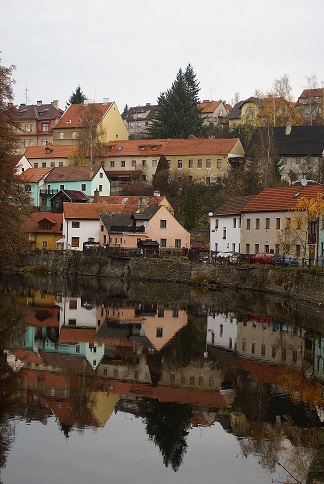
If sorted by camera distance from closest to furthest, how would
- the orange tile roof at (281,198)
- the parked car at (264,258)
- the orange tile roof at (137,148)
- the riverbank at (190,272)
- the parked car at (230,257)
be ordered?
the riverbank at (190,272), the parked car at (264,258), the orange tile roof at (281,198), the parked car at (230,257), the orange tile roof at (137,148)

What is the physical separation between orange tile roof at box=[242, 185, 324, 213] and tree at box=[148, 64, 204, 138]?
38.4 meters

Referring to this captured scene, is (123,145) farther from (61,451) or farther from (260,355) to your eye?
(61,451)

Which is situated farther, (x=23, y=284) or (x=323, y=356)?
(x=23, y=284)

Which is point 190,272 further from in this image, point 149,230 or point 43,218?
point 43,218

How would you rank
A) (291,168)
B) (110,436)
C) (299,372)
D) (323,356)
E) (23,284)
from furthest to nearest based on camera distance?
(291,168) → (23,284) → (323,356) → (299,372) → (110,436)

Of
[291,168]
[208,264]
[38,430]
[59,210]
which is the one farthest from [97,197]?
[38,430]

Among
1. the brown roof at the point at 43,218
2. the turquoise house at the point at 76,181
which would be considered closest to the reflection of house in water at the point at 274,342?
the brown roof at the point at 43,218

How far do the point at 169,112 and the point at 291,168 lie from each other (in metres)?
26.4

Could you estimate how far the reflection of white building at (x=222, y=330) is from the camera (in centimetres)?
3266

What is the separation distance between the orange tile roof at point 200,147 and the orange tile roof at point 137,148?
1494 mm

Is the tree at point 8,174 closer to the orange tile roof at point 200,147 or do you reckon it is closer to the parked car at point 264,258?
the parked car at point 264,258

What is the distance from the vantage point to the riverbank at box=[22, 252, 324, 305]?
4644cm

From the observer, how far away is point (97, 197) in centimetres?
8562

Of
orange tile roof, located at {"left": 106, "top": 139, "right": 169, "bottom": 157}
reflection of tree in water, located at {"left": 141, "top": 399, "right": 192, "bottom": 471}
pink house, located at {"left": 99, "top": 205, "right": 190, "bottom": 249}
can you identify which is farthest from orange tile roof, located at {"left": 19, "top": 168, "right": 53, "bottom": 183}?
reflection of tree in water, located at {"left": 141, "top": 399, "right": 192, "bottom": 471}
